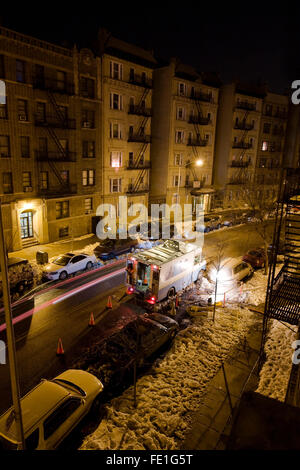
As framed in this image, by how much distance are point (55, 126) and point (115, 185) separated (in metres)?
9.41

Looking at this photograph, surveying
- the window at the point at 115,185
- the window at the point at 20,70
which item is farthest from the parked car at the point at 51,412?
the window at the point at 115,185

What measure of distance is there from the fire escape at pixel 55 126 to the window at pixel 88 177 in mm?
2037

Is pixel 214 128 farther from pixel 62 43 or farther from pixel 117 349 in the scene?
pixel 117 349

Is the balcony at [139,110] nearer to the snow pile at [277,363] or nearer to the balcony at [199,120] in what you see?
the balcony at [199,120]

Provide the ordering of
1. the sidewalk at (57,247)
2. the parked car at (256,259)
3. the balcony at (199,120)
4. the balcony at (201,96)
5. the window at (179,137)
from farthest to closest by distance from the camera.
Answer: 1. the balcony at (199,120)
2. the balcony at (201,96)
3. the window at (179,137)
4. the sidewalk at (57,247)
5. the parked car at (256,259)

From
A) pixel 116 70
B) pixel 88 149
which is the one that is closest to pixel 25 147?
pixel 88 149

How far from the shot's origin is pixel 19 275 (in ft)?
62.2

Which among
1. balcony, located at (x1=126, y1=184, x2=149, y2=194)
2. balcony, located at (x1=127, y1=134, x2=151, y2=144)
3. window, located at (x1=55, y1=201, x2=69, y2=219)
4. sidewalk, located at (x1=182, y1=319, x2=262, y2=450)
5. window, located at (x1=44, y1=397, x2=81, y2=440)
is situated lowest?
sidewalk, located at (x1=182, y1=319, x2=262, y2=450)

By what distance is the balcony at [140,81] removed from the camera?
33406 millimetres

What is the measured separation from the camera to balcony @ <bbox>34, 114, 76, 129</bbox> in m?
25.4

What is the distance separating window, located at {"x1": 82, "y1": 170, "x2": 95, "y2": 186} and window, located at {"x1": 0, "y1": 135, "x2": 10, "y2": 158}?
782cm

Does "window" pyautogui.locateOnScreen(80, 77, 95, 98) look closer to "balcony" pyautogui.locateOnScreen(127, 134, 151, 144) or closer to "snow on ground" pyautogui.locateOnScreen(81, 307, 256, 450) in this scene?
"balcony" pyautogui.locateOnScreen(127, 134, 151, 144)

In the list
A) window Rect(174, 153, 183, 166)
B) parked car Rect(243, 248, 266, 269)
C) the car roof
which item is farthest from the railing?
the car roof

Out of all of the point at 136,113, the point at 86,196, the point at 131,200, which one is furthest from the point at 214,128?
the point at 86,196
